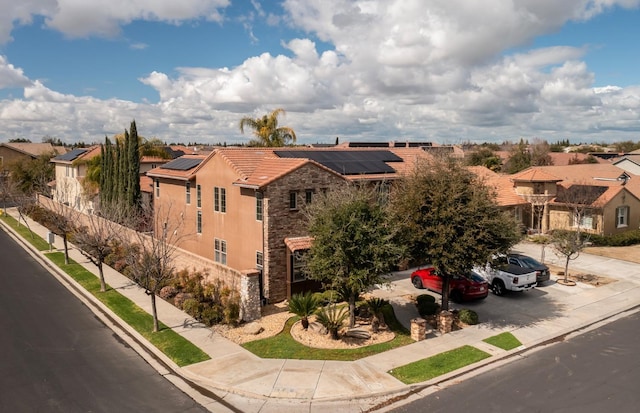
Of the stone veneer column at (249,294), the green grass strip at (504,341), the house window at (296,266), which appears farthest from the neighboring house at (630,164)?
the stone veneer column at (249,294)

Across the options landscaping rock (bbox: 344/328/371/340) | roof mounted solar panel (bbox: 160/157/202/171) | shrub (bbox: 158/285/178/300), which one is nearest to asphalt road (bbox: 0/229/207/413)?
shrub (bbox: 158/285/178/300)

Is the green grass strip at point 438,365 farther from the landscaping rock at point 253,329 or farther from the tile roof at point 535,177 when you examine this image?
the tile roof at point 535,177

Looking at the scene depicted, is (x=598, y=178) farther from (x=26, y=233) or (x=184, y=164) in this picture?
(x=26, y=233)

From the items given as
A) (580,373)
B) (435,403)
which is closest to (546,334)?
(580,373)

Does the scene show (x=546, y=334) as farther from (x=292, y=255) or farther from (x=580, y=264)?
(x=580, y=264)

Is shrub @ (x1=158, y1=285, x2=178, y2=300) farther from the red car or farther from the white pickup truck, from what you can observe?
the white pickup truck

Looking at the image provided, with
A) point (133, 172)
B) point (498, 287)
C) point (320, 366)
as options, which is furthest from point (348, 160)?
point (133, 172)
